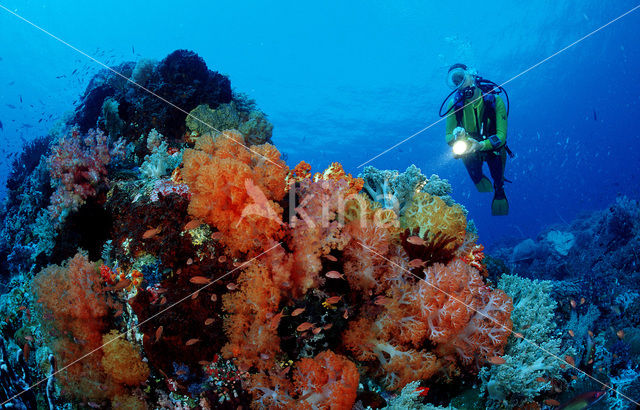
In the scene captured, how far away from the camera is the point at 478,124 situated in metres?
8.48

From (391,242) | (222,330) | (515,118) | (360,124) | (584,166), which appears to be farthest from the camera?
(584,166)

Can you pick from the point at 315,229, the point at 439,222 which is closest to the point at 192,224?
the point at 315,229

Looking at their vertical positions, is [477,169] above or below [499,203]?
above

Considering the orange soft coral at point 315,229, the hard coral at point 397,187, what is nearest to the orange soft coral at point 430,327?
the orange soft coral at point 315,229

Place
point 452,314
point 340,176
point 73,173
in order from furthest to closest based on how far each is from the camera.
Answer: point 73,173 < point 340,176 < point 452,314

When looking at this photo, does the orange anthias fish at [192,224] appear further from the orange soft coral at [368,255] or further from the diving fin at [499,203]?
the diving fin at [499,203]

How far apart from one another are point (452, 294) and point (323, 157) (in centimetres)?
4966

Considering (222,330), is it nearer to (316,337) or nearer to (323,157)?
(316,337)

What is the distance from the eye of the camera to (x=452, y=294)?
12.0 ft

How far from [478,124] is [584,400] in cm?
647

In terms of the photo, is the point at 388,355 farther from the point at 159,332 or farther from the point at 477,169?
the point at 477,169

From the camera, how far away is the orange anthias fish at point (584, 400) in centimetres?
392

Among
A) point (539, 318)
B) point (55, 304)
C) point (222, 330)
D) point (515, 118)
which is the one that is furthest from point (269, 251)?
point (515, 118)

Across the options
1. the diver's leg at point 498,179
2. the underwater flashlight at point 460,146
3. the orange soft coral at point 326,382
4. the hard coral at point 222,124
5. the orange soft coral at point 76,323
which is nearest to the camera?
the orange soft coral at point 326,382
